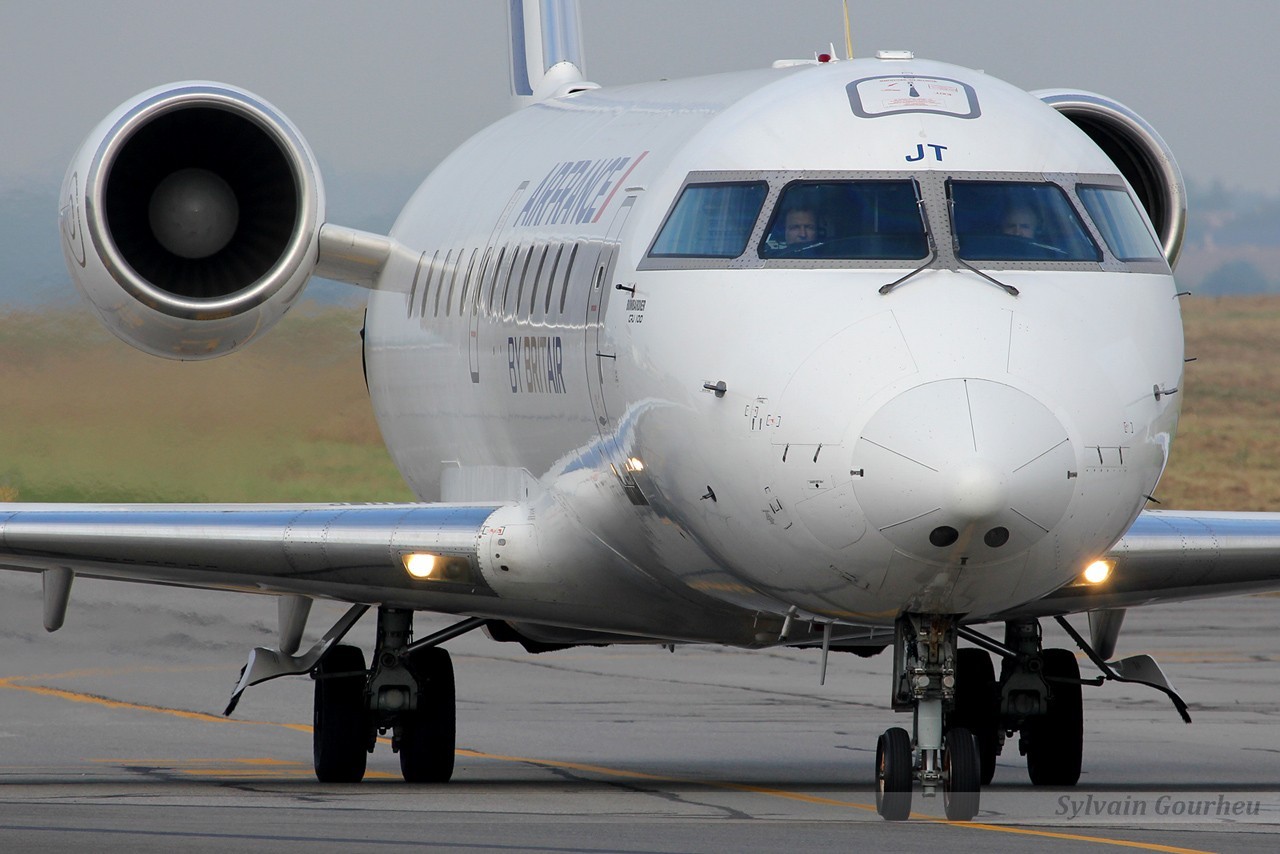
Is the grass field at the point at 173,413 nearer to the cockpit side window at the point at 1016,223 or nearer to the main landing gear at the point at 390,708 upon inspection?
the main landing gear at the point at 390,708

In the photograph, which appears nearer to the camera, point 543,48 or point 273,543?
point 273,543

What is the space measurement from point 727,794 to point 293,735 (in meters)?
5.71

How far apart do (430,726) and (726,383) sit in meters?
4.64

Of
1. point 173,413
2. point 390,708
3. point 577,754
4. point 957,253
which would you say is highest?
point 173,413

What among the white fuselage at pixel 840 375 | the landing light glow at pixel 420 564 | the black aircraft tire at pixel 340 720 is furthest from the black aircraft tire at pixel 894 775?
the black aircraft tire at pixel 340 720

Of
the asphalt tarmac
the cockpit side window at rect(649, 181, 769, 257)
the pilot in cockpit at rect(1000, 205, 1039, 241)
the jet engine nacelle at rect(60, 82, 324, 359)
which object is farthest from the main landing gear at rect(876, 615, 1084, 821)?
the jet engine nacelle at rect(60, 82, 324, 359)

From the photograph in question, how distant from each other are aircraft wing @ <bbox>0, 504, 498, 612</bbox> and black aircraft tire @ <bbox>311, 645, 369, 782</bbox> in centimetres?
89

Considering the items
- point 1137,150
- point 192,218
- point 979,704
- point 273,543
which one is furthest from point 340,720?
point 1137,150

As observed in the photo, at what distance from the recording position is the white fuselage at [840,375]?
9.30m

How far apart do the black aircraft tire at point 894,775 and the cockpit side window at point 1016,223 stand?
2068 millimetres

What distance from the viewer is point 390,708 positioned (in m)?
14.0

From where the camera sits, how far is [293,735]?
1761 centimetres

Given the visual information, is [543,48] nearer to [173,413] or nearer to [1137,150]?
[1137,150]

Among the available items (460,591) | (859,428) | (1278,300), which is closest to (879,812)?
(859,428)
